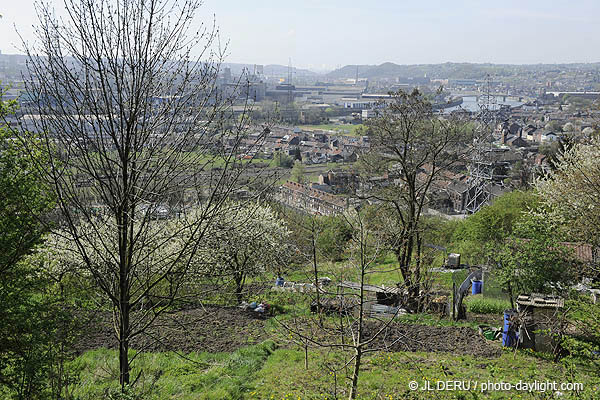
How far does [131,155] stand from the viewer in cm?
397

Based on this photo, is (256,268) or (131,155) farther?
(256,268)

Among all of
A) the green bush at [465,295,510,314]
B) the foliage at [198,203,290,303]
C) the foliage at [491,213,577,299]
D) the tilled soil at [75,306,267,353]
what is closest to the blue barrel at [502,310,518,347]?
the foliage at [491,213,577,299]

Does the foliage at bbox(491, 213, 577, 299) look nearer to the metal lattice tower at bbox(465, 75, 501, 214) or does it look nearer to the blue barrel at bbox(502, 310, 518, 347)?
the blue barrel at bbox(502, 310, 518, 347)

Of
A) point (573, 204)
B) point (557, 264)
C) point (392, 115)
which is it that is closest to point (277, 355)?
point (557, 264)

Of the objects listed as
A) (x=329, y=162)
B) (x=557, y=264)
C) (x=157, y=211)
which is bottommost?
(x=329, y=162)

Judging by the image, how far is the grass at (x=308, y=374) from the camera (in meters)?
6.21

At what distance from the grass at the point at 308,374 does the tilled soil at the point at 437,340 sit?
293 mm

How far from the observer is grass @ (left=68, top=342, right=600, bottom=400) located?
20.4 feet

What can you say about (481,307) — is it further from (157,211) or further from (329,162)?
(329,162)

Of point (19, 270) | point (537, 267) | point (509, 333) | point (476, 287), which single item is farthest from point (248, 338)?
point (476, 287)

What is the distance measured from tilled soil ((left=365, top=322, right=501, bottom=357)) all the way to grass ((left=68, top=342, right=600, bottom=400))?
0.29 m

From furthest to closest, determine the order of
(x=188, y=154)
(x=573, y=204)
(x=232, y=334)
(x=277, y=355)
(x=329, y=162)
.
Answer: (x=329, y=162) < (x=573, y=204) < (x=232, y=334) < (x=277, y=355) < (x=188, y=154)

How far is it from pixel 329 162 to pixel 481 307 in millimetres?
61819

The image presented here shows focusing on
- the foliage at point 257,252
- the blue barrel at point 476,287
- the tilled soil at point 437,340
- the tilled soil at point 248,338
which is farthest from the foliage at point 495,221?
the tilled soil at point 248,338
